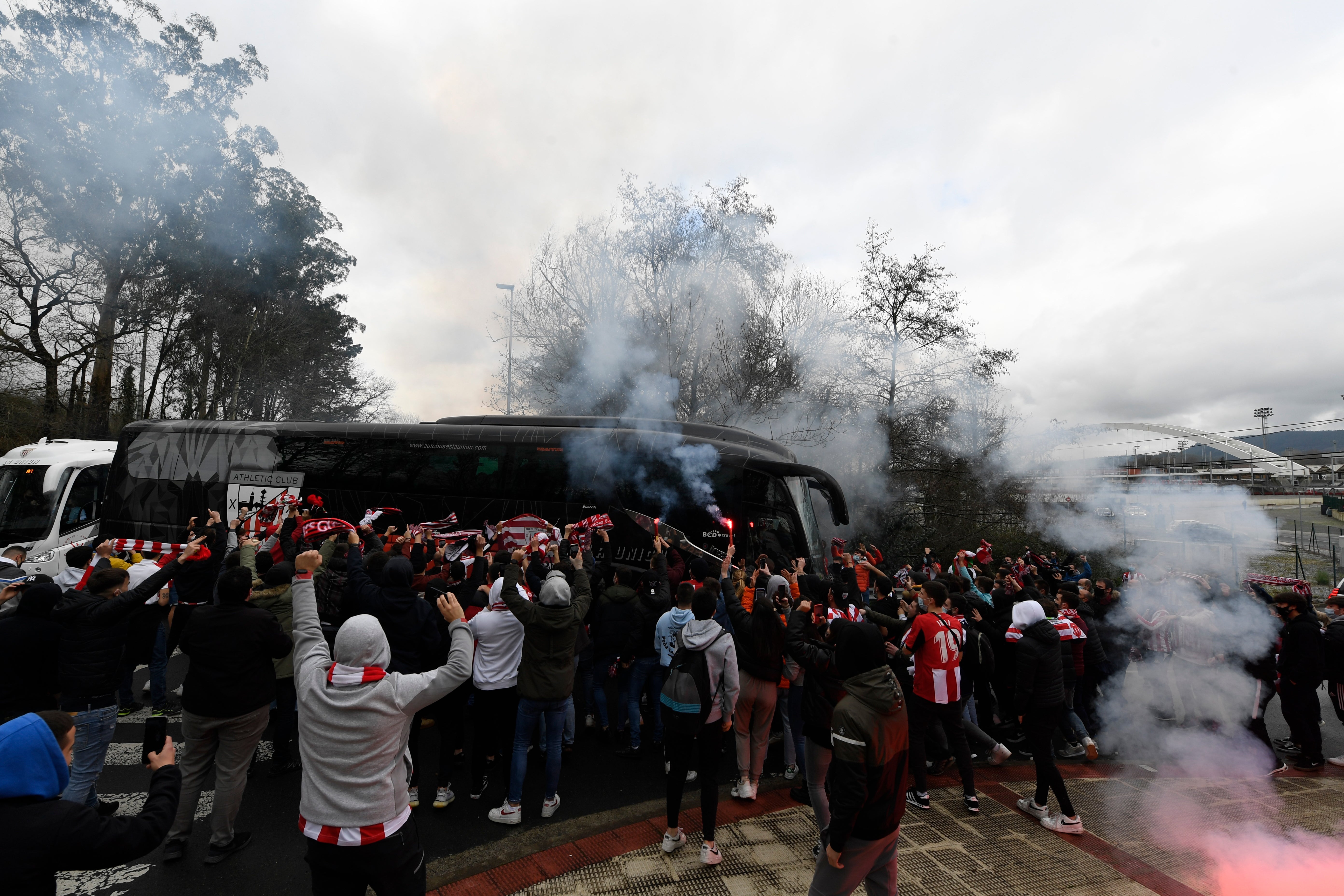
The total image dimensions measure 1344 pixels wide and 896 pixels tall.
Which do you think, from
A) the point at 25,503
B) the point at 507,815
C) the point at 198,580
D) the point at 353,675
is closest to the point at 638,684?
the point at 507,815

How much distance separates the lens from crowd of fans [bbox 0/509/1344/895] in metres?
2.45

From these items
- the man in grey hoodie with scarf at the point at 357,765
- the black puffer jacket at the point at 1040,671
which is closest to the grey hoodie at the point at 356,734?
the man in grey hoodie with scarf at the point at 357,765

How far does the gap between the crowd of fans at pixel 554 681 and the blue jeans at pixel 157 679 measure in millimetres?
28

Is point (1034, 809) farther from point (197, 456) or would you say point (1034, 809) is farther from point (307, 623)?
point (197, 456)

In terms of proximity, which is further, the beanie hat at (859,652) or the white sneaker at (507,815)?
the white sneaker at (507,815)

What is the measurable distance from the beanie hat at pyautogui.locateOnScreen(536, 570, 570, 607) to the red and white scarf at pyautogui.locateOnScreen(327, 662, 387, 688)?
176 cm

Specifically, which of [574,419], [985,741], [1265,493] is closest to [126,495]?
[574,419]

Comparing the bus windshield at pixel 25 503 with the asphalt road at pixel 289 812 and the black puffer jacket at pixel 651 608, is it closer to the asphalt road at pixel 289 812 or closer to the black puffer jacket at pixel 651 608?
the asphalt road at pixel 289 812

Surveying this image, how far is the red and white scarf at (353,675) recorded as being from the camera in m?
2.42

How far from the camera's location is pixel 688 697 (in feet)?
12.5

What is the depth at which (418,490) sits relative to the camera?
9.73 m

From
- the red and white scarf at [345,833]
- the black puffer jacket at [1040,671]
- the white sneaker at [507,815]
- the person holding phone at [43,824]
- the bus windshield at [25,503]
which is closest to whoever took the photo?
the person holding phone at [43,824]

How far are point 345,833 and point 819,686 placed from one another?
2920 millimetres

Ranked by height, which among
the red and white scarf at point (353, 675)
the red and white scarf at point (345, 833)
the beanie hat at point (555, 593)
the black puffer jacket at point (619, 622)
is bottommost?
the red and white scarf at point (345, 833)
